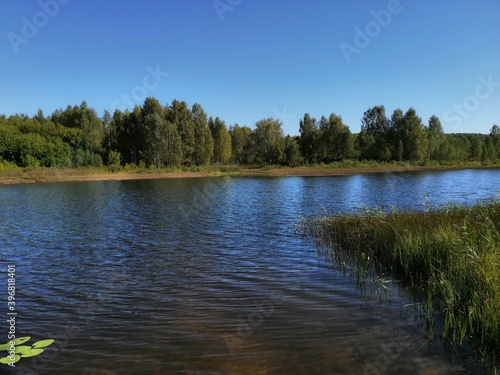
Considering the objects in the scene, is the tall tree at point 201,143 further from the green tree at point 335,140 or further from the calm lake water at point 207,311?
the calm lake water at point 207,311

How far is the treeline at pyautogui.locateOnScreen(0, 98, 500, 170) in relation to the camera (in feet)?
253

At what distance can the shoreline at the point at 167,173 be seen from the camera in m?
61.6

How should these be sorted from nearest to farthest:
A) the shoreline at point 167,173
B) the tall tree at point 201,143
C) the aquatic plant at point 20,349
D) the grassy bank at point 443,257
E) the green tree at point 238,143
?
1. the aquatic plant at point 20,349
2. the grassy bank at point 443,257
3. the shoreline at point 167,173
4. the tall tree at point 201,143
5. the green tree at point 238,143

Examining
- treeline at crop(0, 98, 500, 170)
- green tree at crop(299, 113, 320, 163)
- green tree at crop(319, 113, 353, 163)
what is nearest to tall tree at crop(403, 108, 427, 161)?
treeline at crop(0, 98, 500, 170)

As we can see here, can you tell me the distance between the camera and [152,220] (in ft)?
69.7

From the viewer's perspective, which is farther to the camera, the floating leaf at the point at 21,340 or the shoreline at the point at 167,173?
the shoreline at the point at 167,173

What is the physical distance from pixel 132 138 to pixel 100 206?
6232 centimetres

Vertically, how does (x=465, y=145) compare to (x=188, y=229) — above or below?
above

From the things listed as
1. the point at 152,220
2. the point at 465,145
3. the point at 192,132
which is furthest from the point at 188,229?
the point at 465,145

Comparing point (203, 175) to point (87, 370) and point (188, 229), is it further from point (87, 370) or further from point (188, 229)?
point (87, 370)

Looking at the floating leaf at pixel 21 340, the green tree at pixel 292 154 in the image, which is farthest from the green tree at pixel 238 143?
the floating leaf at pixel 21 340

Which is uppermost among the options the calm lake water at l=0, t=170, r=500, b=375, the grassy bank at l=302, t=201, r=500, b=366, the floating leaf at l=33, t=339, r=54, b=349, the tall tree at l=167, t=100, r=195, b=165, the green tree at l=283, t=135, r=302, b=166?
the tall tree at l=167, t=100, r=195, b=165

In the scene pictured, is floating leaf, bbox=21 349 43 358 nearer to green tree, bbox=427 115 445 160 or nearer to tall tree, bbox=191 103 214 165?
tall tree, bbox=191 103 214 165

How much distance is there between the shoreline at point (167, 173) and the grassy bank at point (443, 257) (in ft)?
192
